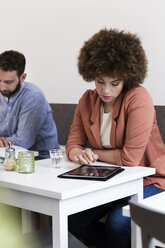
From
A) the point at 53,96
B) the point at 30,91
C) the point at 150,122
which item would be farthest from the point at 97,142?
the point at 53,96

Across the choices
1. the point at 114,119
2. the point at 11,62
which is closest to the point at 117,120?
the point at 114,119

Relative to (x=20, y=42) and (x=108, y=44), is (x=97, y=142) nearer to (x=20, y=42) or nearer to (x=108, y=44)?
(x=108, y=44)

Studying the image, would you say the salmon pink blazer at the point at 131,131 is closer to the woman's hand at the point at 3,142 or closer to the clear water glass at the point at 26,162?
the clear water glass at the point at 26,162

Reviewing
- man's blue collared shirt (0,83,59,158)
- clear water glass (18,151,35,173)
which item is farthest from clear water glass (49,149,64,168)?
man's blue collared shirt (0,83,59,158)

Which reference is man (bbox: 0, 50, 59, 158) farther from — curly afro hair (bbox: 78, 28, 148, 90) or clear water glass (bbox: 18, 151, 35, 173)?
clear water glass (bbox: 18, 151, 35, 173)

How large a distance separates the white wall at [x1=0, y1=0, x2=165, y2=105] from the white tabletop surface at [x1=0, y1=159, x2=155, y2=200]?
1.50m

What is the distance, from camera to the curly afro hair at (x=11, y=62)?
119 inches

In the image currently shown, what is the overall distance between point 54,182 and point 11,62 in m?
1.72

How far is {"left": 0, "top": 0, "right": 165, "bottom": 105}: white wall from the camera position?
3098mm

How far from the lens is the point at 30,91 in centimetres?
305

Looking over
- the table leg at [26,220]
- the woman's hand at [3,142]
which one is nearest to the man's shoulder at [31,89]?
the woman's hand at [3,142]

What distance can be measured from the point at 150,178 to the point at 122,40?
2.40 ft

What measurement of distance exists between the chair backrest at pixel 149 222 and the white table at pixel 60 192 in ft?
1.73

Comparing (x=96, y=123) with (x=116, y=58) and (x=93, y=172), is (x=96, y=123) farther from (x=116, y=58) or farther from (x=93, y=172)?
(x=93, y=172)
